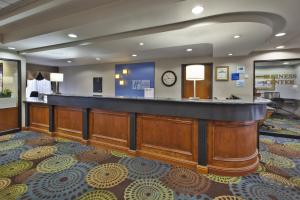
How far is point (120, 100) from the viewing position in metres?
3.33

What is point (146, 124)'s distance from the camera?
3162mm

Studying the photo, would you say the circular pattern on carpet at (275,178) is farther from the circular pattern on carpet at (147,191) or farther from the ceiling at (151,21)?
the ceiling at (151,21)

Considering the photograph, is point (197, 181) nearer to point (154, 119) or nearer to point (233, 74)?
point (154, 119)

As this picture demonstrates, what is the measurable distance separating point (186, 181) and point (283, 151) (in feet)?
8.56

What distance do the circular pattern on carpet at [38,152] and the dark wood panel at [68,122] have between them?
0.58 m

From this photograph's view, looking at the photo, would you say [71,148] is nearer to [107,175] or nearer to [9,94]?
[107,175]

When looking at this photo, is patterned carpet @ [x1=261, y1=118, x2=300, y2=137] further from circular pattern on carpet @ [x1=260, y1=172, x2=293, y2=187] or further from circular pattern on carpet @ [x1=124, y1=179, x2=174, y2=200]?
circular pattern on carpet @ [x1=124, y1=179, x2=174, y2=200]

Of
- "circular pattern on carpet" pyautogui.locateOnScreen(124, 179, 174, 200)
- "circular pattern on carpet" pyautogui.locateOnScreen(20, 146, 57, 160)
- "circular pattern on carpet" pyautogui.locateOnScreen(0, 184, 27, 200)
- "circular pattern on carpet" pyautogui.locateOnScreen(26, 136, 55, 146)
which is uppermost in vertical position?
"circular pattern on carpet" pyautogui.locateOnScreen(26, 136, 55, 146)

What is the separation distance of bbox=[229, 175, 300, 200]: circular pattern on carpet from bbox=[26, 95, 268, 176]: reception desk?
0.23 meters

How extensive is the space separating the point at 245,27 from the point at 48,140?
478 centimetres

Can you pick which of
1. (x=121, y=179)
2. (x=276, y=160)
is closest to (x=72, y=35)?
(x=121, y=179)

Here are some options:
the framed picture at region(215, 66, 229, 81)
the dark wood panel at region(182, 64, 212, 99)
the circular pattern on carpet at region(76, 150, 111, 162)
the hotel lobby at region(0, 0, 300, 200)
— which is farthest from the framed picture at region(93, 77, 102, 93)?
the framed picture at region(215, 66, 229, 81)

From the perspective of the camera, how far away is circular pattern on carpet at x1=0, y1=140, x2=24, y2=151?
11.8 ft

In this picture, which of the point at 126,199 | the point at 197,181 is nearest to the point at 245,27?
the point at 197,181
